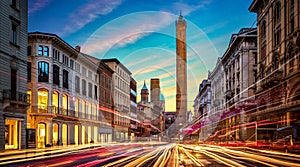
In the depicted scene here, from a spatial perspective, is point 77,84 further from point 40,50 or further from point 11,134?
point 11,134

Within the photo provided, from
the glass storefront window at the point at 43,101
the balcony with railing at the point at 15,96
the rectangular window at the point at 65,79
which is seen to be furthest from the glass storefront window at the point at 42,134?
the balcony with railing at the point at 15,96

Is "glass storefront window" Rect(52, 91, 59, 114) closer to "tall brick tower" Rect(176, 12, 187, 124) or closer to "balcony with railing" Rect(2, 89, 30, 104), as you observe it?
"balcony with railing" Rect(2, 89, 30, 104)

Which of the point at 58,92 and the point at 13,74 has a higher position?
the point at 13,74

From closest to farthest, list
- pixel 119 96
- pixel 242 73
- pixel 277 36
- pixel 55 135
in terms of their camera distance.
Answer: pixel 277 36
pixel 55 135
pixel 242 73
pixel 119 96

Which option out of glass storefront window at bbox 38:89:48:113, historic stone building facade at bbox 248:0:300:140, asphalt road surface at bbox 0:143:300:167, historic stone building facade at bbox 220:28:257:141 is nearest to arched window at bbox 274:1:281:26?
historic stone building facade at bbox 248:0:300:140

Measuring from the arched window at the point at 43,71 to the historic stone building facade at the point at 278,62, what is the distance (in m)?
28.3

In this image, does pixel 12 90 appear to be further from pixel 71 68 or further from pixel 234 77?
pixel 234 77

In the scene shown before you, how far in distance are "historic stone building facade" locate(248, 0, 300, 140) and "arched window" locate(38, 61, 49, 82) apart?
28.3 meters

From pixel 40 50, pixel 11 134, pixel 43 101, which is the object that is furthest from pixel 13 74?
pixel 40 50

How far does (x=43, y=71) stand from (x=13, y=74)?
1178 centimetres

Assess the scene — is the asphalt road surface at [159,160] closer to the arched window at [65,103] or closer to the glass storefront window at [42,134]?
the glass storefront window at [42,134]

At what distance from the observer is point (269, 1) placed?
47.9 metres

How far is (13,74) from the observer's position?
35.5 metres

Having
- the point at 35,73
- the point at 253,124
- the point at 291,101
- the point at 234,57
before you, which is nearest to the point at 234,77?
the point at 234,57
